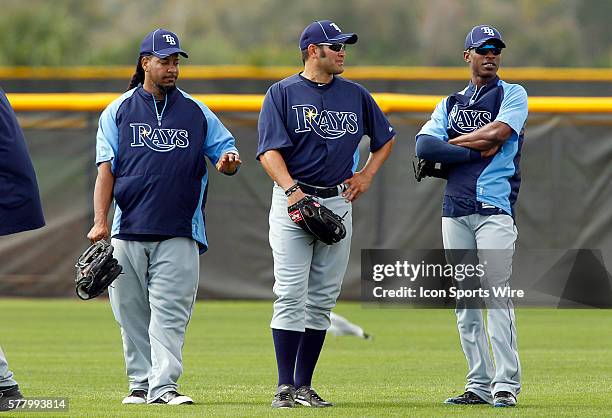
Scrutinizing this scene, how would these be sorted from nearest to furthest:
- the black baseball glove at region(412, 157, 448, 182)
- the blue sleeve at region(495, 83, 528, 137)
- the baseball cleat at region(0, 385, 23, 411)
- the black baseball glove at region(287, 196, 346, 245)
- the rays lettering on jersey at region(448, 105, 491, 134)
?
the baseball cleat at region(0, 385, 23, 411), the black baseball glove at region(287, 196, 346, 245), the blue sleeve at region(495, 83, 528, 137), the rays lettering on jersey at region(448, 105, 491, 134), the black baseball glove at region(412, 157, 448, 182)

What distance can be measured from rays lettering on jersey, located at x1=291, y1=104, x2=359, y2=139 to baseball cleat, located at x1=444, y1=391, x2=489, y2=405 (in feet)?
5.05

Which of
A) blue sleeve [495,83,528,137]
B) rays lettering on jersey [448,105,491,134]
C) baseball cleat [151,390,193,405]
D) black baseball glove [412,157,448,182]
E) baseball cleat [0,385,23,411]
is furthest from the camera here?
black baseball glove [412,157,448,182]

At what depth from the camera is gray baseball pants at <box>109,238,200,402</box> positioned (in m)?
7.39

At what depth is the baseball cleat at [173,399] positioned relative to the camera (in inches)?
287

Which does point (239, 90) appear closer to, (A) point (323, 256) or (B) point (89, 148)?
(B) point (89, 148)

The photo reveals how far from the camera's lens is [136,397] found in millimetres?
7441

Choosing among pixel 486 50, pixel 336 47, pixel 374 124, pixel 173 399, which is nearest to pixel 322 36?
pixel 336 47

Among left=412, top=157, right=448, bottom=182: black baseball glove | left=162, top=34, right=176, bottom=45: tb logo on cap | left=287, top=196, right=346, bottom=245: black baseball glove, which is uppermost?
left=162, top=34, right=176, bottom=45: tb logo on cap

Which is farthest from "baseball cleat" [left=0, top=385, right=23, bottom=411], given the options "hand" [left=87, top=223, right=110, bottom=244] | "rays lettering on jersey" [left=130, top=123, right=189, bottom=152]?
"rays lettering on jersey" [left=130, top=123, right=189, bottom=152]

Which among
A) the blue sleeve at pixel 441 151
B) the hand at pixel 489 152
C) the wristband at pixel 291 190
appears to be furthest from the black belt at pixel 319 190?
the hand at pixel 489 152

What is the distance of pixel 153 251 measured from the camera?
749 centimetres

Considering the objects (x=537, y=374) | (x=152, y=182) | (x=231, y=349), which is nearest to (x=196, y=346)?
(x=231, y=349)

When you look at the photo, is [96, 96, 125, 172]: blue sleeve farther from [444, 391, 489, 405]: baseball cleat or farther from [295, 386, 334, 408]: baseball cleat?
[444, 391, 489, 405]: baseball cleat

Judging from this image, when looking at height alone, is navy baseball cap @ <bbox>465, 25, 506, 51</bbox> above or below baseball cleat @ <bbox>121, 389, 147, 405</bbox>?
above
